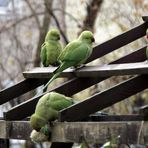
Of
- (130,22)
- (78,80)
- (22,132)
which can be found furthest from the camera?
(130,22)

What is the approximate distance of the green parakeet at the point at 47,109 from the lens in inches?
149

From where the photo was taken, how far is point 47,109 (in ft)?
12.7

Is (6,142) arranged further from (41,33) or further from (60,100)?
(41,33)

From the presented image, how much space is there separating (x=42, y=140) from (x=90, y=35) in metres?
1.22

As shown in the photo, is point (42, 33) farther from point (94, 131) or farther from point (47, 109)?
point (94, 131)

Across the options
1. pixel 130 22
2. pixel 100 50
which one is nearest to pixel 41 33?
pixel 130 22

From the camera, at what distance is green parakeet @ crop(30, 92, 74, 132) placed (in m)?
3.79

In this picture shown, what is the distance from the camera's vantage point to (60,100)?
3916 mm

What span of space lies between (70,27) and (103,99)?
1226 centimetres

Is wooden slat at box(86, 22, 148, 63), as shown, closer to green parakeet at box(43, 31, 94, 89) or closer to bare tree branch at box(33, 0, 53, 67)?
green parakeet at box(43, 31, 94, 89)

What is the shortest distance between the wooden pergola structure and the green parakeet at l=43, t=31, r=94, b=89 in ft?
0.28

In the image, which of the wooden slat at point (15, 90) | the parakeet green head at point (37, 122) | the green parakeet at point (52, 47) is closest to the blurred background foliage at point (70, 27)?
the green parakeet at point (52, 47)

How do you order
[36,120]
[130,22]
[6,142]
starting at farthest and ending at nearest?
[130,22] → [6,142] → [36,120]

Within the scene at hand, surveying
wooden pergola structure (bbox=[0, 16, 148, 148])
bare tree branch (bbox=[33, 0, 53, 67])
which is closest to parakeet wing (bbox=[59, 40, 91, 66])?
wooden pergola structure (bbox=[0, 16, 148, 148])
